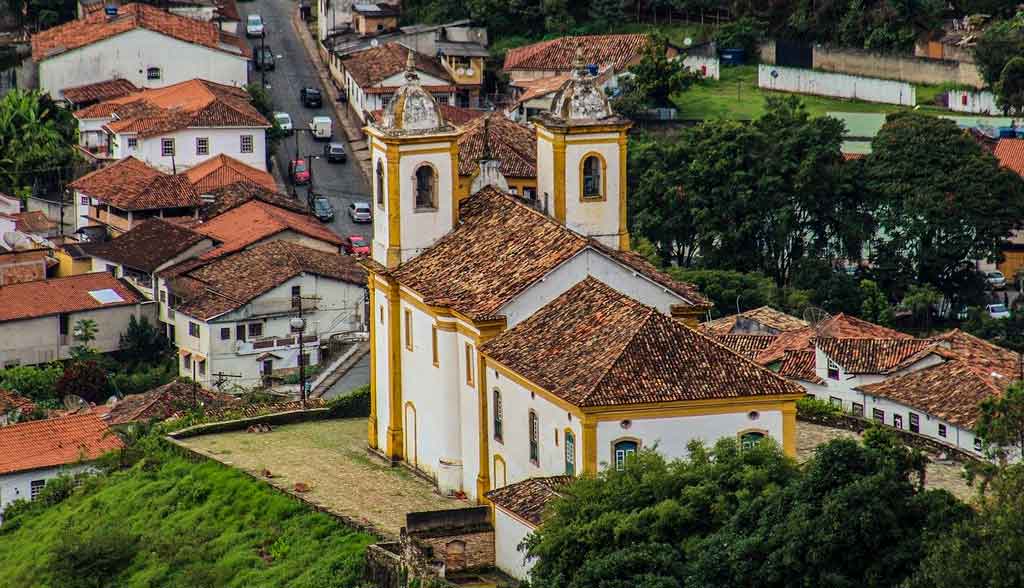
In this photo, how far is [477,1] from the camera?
11650 centimetres

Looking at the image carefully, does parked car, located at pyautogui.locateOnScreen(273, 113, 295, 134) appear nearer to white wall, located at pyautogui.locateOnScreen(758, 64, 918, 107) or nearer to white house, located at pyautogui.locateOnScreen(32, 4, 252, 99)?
white house, located at pyautogui.locateOnScreen(32, 4, 252, 99)

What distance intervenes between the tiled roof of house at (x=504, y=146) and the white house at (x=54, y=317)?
13256 mm

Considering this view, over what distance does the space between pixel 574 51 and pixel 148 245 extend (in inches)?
975

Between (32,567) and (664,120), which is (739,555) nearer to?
(32,567)

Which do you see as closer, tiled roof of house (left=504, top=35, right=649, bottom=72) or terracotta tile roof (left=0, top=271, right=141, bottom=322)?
terracotta tile roof (left=0, top=271, right=141, bottom=322)

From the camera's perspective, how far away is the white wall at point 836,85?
106 meters

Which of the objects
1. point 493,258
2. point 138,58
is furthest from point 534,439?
point 138,58

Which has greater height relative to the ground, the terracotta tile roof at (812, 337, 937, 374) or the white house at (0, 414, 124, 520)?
the terracotta tile roof at (812, 337, 937, 374)

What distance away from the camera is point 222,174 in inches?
3930

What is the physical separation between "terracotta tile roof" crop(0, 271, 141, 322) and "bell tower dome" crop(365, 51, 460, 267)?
31.9 meters

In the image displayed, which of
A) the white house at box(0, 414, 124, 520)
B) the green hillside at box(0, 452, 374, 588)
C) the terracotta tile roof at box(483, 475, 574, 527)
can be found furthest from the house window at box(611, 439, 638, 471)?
the white house at box(0, 414, 124, 520)

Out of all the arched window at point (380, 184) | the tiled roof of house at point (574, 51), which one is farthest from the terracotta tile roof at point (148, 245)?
the arched window at point (380, 184)

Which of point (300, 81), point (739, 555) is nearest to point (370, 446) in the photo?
point (739, 555)

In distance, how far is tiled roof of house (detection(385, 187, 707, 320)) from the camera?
180 feet
